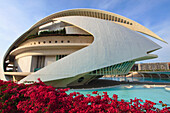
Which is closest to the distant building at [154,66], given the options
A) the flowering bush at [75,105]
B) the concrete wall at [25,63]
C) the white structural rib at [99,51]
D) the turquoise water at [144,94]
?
the white structural rib at [99,51]

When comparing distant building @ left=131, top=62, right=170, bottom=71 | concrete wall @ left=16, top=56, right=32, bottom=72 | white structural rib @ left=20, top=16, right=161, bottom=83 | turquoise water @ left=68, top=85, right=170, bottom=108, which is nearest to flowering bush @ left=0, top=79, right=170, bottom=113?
turquoise water @ left=68, top=85, right=170, bottom=108

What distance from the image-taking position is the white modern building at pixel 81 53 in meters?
11.5

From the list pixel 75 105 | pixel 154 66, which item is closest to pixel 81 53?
pixel 75 105

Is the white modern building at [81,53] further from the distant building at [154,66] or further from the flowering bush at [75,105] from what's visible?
the distant building at [154,66]

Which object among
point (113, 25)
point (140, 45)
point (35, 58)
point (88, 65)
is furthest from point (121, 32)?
point (35, 58)

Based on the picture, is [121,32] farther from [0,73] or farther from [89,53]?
[0,73]

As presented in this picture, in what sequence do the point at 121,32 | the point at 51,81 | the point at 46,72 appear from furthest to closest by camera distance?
the point at 121,32 < the point at 51,81 < the point at 46,72

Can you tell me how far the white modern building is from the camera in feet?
37.6

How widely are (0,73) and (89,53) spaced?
15001 mm

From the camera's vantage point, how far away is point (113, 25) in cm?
1455

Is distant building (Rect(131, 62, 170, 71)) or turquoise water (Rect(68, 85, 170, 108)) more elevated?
distant building (Rect(131, 62, 170, 71))

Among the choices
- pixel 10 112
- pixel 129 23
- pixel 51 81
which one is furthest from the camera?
pixel 129 23

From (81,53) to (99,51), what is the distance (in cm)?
242

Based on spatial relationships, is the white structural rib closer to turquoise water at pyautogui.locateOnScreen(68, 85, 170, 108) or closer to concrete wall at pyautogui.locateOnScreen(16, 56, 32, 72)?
turquoise water at pyautogui.locateOnScreen(68, 85, 170, 108)
